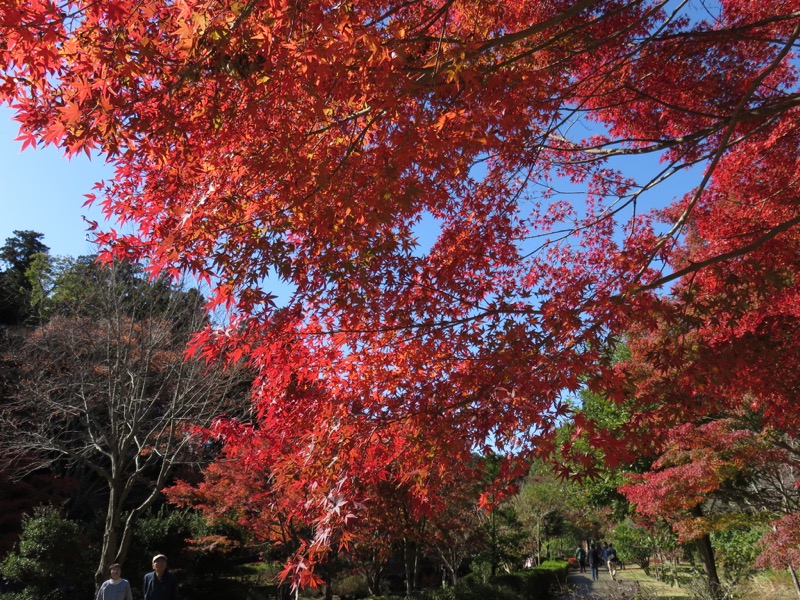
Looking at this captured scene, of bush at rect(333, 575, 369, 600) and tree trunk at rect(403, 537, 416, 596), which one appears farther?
bush at rect(333, 575, 369, 600)

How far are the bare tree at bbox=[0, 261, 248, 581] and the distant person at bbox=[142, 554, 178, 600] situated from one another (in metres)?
4.05

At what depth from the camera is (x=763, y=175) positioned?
6598 mm

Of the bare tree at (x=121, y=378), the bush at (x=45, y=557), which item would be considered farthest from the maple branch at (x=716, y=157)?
the bush at (x=45, y=557)

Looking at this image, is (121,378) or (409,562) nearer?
(121,378)

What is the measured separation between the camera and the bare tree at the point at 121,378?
10508 millimetres

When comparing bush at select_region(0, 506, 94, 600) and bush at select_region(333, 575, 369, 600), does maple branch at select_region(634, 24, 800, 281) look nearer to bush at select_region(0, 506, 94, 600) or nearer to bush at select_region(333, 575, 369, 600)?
bush at select_region(0, 506, 94, 600)

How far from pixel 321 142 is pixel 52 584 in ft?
39.2

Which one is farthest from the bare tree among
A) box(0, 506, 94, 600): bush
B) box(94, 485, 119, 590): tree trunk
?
box(0, 506, 94, 600): bush

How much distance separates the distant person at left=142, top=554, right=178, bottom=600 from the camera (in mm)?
6262

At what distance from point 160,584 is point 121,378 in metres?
5.23

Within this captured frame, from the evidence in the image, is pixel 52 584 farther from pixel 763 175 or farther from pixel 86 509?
pixel 763 175

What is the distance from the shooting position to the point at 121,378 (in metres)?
10.5

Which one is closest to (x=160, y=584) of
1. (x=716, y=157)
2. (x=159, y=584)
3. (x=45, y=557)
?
(x=159, y=584)

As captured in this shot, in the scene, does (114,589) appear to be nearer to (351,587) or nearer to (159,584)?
(159,584)
